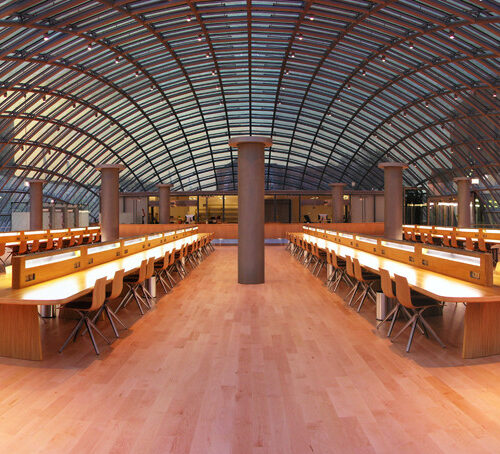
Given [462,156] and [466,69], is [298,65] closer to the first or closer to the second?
[466,69]

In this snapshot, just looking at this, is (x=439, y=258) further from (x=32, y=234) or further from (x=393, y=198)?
(x=32, y=234)

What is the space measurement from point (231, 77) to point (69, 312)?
20.5 meters

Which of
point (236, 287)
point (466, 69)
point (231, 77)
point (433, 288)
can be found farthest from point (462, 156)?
point (433, 288)

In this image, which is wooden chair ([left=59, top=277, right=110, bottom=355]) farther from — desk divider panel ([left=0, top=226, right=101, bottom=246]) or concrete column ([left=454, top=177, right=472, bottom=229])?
concrete column ([left=454, top=177, right=472, bottom=229])

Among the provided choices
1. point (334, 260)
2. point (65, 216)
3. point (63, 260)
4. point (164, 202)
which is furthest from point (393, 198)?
point (65, 216)

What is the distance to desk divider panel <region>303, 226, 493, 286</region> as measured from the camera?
524 cm

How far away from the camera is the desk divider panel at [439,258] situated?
5.24 meters

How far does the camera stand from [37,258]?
541 centimetres

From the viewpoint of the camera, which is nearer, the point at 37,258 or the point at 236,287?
the point at 37,258

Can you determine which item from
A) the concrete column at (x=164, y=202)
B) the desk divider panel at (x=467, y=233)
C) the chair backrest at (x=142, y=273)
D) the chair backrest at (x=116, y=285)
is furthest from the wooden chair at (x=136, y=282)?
the concrete column at (x=164, y=202)

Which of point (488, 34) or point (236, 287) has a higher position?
point (488, 34)

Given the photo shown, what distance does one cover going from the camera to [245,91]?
26.6 m

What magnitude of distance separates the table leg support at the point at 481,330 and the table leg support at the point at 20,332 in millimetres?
4853

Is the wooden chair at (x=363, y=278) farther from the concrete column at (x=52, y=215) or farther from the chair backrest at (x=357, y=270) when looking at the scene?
the concrete column at (x=52, y=215)
